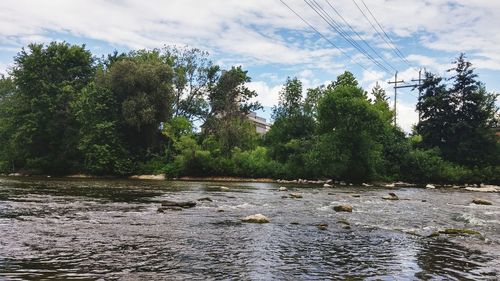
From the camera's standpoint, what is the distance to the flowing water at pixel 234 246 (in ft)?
27.2

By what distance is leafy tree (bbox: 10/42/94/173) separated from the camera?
57.9 meters

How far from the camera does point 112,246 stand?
412 inches

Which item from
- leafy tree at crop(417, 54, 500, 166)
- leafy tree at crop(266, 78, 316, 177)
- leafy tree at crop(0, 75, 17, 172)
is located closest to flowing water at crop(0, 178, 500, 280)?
leafy tree at crop(266, 78, 316, 177)

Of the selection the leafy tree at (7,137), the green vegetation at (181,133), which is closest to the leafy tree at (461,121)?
the green vegetation at (181,133)

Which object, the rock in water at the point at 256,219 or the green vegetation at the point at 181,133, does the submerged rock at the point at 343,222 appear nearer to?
the rock in water at the point at 256,219

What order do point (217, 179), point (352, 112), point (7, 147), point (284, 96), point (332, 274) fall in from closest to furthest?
point (332, 274)
point (352, 112)
point (217, 179)
point (7, 147)
point (284, 96)

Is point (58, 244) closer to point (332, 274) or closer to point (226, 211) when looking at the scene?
point (332, 274)

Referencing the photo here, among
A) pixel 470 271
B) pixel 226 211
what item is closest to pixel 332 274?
pixel 470 271

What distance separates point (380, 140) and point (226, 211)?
40.0 metres

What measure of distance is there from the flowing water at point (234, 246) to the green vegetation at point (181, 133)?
108ft

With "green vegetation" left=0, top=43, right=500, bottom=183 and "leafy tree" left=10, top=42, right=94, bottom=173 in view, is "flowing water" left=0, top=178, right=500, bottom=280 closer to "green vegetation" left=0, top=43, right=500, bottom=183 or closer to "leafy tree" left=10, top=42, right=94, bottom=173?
"green vegetation" left=0, top=43, right=500, bottom=183

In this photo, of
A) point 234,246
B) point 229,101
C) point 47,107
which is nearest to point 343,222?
point 234,246

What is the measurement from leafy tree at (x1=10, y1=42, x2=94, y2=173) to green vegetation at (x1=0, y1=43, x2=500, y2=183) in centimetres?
14

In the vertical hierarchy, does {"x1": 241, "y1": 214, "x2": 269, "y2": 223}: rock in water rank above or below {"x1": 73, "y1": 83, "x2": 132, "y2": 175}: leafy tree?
below
